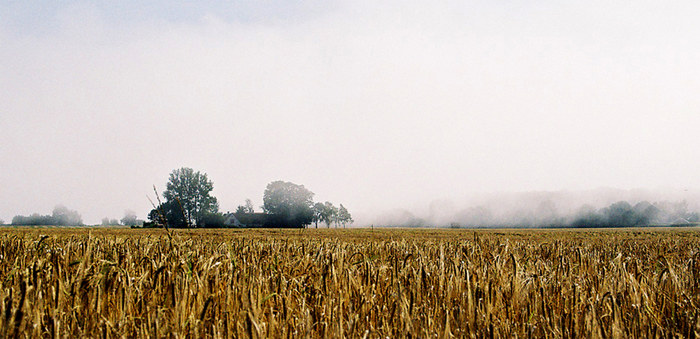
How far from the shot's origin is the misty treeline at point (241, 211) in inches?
4065

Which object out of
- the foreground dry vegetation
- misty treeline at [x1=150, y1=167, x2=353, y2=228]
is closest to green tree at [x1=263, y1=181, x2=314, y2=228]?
misty treeline at [x1=150, y1=167, x2=353, y2=228]

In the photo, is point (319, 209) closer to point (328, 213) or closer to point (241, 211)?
point (328, 213)

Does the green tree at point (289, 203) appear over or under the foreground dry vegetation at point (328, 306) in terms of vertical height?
over

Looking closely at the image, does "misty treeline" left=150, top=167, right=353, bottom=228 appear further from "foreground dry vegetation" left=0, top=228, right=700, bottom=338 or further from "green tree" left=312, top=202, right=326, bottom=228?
"foreground dry vegetation" left=0, top=228, right=700, bottom=338

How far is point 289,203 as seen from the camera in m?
108

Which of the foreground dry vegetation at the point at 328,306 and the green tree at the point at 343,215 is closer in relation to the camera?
the foreground dry vegetation at the point at 328,306

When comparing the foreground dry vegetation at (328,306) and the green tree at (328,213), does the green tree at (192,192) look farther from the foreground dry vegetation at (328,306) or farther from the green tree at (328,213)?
the foreground dry vegetation at (328,306)

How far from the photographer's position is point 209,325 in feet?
11.5

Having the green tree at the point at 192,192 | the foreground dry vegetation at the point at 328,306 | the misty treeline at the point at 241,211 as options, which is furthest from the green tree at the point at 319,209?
the foreground dry vegetation at the point at 328,306

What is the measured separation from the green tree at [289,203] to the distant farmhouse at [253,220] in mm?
1187

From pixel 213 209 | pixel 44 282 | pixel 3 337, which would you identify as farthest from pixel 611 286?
pixel 213 209

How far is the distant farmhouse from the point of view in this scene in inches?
4136

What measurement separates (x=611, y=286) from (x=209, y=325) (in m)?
3.96

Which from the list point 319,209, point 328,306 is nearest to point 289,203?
point 319,209
